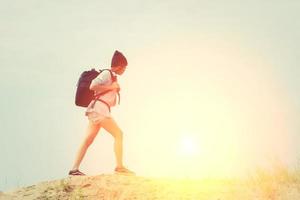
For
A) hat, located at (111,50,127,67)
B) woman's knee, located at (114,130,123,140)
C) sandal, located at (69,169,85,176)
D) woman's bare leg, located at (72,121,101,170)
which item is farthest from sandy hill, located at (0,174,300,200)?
hat, located at (111,50,127,67)

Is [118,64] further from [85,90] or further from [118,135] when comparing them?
[118,135]

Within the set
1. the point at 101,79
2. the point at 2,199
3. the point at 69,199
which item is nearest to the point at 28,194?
the point at 2,199

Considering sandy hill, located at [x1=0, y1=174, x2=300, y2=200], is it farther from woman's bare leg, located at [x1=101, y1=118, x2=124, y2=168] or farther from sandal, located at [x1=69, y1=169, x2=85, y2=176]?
woman's bare leg, located at [x1=101, y1=118, x2=124, y2=168]

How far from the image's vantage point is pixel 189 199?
8719 mm

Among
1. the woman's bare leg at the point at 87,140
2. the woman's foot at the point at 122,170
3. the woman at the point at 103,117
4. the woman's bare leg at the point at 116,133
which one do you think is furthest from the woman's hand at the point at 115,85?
the woman's foot at the point at 122,170

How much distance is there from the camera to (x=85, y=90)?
10445 mm

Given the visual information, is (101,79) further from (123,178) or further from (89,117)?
(123,178)

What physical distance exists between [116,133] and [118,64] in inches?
51.8

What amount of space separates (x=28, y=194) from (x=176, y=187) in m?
2.84

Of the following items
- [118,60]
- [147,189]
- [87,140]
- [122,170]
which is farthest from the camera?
[118,60]

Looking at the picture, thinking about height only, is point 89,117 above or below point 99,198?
above

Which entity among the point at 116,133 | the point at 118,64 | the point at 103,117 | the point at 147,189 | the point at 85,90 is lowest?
the point at 147,189

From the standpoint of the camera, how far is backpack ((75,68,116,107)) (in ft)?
34.2

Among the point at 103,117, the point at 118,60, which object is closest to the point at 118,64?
the point at 118,60
